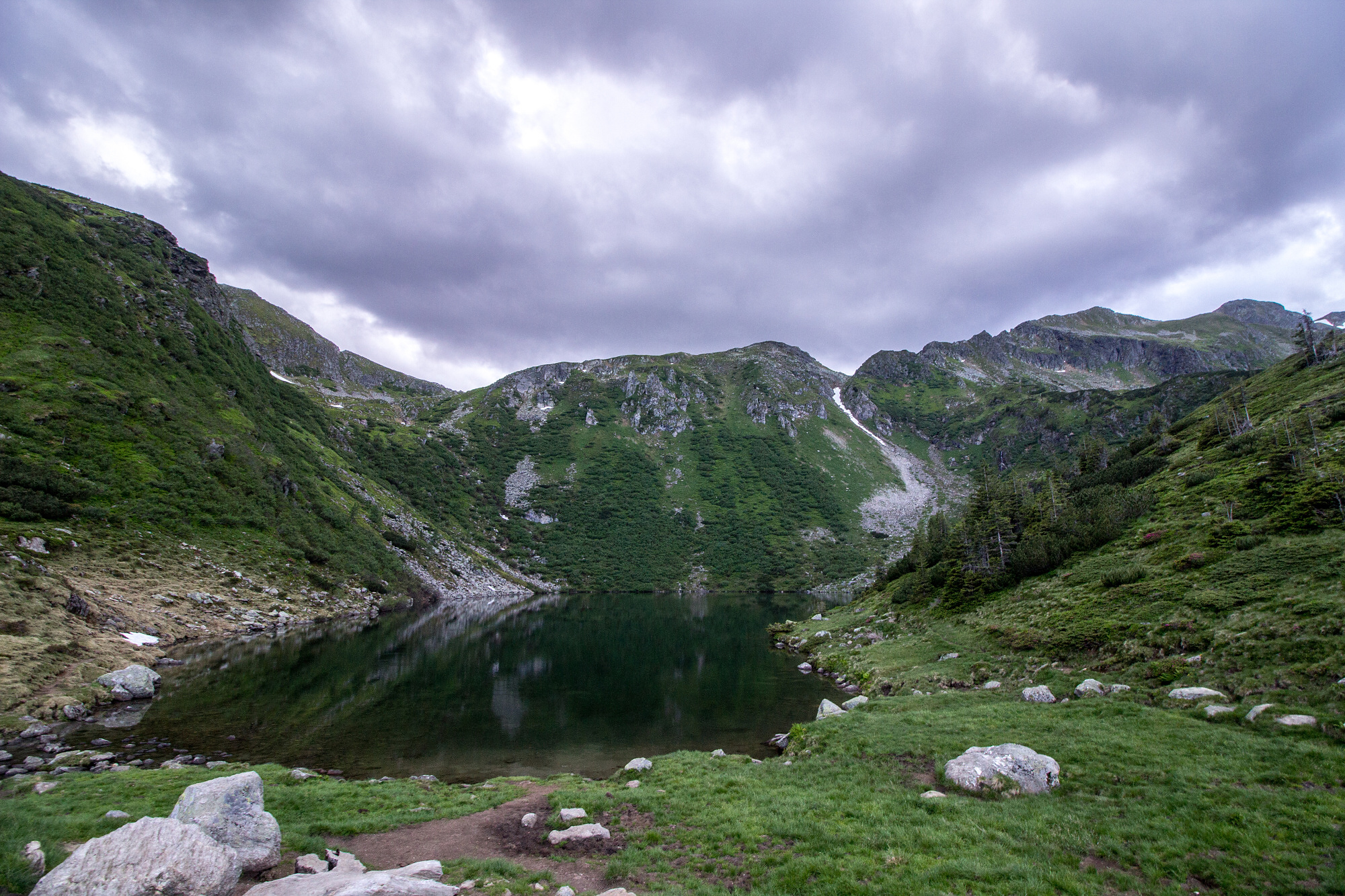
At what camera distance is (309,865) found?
34.8 ft

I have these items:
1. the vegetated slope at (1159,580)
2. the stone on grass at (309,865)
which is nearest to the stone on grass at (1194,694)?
the vegetated slope at (1159,580)

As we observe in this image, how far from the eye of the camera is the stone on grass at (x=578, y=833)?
1320cm

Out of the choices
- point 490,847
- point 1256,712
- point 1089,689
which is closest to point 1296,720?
point 1256,712

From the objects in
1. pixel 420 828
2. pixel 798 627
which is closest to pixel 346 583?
pixel 798 627

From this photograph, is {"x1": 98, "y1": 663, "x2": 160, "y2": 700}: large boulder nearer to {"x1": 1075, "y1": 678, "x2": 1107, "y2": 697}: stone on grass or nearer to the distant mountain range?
the distant mountain range

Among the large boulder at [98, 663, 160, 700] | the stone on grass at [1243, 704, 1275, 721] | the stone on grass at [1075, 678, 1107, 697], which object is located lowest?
the large boulder at [98, 663, 160, 700]

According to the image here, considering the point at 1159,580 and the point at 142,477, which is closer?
the point at 1159,580

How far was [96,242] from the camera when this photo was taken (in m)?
88.4

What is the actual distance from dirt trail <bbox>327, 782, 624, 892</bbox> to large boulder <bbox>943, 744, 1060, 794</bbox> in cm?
981

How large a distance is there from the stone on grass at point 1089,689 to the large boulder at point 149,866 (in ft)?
88.9

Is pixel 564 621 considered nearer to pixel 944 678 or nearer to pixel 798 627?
pixel 798 627

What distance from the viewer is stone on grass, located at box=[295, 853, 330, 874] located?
34.6ft

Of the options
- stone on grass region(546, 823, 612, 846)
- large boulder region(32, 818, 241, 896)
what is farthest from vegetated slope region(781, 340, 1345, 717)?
large boulder region(32, 818, 241, 896)

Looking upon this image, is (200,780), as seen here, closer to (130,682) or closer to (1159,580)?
(130,682)
